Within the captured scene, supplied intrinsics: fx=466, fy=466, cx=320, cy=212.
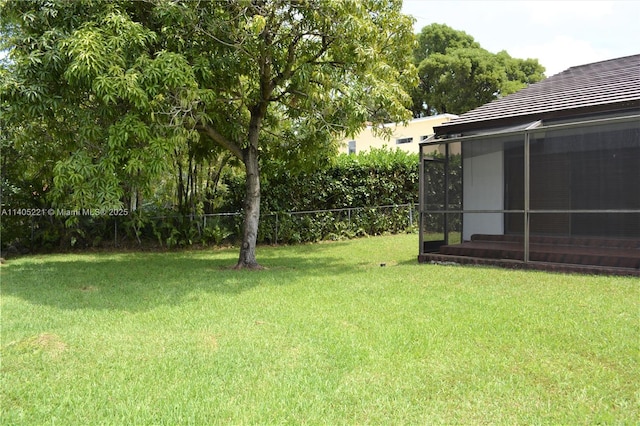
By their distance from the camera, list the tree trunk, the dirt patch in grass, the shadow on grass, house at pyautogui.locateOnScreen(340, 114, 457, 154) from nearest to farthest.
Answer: the dirt patch in grass < the shadow on grass < the tree trunk < house at pyautogui.locateOnScreen(340, 114, 457, 154)

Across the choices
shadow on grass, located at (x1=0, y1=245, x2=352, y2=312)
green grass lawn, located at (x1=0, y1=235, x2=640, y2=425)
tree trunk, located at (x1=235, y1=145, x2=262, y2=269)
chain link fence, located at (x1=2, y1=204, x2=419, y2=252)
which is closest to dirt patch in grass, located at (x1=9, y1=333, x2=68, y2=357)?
green grass lawn, located at (x1=0, y1=235, x2=640, y2=425)

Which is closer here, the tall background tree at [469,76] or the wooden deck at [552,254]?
the wooden deck at [552,254]

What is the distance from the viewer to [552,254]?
8516mm

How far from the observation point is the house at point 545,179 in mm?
7820

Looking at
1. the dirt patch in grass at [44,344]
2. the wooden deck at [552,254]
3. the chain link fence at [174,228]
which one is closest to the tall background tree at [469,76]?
the chain link fence at [174,228]

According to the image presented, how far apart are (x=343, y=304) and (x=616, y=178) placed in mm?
5400

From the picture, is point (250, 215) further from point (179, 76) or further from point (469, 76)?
point (469, 76)

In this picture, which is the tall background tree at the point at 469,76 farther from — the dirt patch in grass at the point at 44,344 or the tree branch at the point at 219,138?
the dirt patch in grass at the point at 44,344

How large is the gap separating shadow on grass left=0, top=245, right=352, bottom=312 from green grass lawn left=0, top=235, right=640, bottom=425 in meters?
0.07

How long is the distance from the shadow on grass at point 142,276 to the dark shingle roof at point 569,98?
440 centimetres

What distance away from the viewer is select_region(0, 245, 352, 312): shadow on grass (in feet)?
21.0

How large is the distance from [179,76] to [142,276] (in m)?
3.61

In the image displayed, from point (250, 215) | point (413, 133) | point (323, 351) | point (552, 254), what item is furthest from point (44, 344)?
point (413, 133)

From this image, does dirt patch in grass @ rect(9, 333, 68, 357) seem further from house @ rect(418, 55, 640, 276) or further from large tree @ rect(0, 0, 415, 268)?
house @ rect(418, 55, 640, 276)
